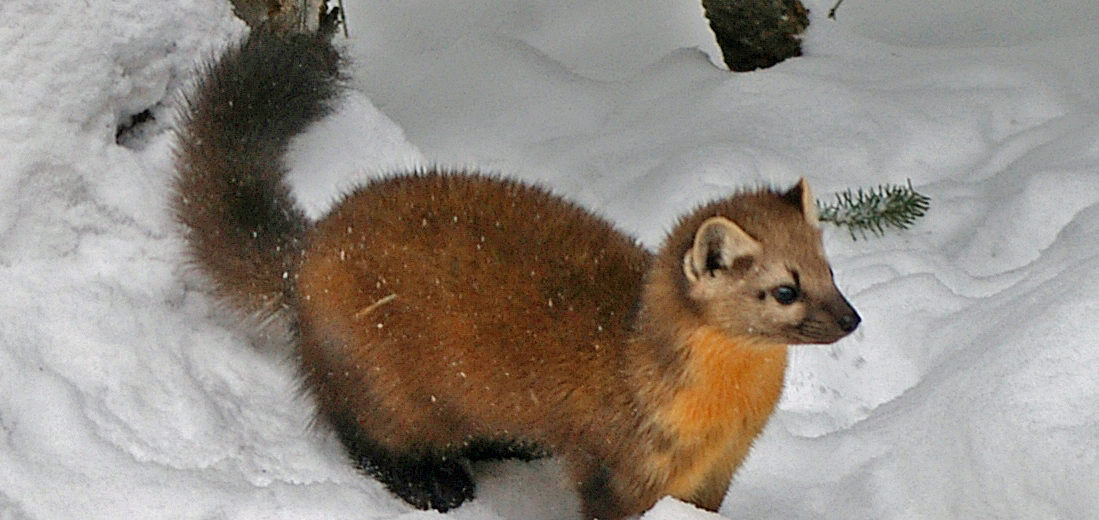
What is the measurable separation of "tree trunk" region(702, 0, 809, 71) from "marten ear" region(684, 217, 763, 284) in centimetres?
216

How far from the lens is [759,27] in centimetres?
476

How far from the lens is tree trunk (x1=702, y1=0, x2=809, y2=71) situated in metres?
4.75

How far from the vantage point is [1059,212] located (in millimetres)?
3910

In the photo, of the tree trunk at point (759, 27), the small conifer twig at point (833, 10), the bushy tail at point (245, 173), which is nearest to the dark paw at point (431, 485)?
the bushy tail at point (245, 173)

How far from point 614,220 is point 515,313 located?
1.12m

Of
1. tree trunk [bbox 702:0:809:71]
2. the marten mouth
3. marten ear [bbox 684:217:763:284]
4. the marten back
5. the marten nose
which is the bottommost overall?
tree trunk [bbox 702:0:809:71]

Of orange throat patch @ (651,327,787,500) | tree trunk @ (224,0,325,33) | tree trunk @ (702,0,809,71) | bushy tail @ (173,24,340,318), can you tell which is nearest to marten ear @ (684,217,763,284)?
orange throat patch @ (651,327,787,500)

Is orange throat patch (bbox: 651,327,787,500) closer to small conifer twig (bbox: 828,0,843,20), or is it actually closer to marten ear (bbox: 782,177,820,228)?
marten ear (bbox: 782,177,820,228)

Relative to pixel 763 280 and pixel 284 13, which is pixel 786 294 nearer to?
pixel 763 280

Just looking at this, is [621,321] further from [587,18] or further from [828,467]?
[587,18]

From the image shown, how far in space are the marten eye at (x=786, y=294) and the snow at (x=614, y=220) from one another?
45 centimetres

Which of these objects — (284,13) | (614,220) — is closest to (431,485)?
(614,220)

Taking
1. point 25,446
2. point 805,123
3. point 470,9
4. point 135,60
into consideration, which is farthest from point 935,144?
point 25,446

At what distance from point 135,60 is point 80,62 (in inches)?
7.3
